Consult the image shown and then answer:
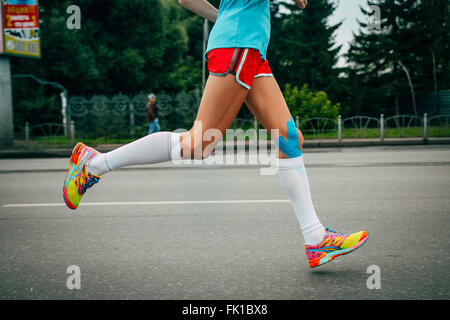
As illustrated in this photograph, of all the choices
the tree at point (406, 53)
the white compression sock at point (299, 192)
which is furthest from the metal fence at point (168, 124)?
the tree at point (406, 53)

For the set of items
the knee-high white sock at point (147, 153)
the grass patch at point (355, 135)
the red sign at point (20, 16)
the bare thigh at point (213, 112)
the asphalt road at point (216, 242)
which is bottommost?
the asphalt road at point (216, 242)

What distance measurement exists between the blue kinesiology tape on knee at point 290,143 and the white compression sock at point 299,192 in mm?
43

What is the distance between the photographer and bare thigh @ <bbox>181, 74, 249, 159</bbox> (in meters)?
2.56

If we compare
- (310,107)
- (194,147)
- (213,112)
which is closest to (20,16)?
(310,107)

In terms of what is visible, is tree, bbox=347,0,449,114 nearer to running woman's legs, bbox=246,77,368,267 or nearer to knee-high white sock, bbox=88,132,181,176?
running woman's legs, bbox=246,77,368,267

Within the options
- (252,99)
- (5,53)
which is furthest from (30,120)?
(252,99)

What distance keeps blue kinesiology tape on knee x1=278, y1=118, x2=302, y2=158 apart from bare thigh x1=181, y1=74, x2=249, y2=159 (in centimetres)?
31

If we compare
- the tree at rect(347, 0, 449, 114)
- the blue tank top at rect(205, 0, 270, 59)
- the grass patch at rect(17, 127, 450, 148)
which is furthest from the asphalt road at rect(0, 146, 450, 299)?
the tree at rect(347, 0, 449, 114)

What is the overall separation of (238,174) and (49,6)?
822 inches

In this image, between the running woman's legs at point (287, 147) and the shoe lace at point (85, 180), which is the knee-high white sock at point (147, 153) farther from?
the running woman's legs at point (287, 147)

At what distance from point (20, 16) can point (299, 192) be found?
1552cm

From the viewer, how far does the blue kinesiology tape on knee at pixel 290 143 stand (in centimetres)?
275

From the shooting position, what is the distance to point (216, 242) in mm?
3387

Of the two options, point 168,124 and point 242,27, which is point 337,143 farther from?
point 242,27
